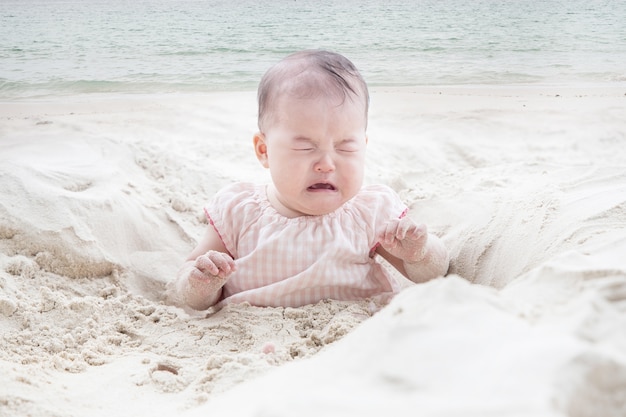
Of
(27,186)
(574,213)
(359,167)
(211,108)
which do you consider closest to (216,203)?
(359,167)

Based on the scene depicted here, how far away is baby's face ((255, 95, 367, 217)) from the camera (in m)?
1.94

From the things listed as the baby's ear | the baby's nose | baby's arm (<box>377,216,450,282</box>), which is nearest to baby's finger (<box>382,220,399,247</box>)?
baby's arm (<box>377,216,450,282</box>)

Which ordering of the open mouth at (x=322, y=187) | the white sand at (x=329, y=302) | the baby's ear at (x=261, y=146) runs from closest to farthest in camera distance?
the white sand at (x=329, y=302) → the open mouth at (x=322, y=187) → the baby's ear at (x=261, y=146)

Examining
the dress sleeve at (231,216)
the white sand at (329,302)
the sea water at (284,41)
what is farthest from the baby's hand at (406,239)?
the sea water at (284,41)

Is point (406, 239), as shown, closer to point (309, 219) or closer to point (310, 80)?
point (309, 219)

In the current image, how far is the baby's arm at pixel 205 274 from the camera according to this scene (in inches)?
74.0

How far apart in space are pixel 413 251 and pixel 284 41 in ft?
22.4

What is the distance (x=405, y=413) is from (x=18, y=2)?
8.15m

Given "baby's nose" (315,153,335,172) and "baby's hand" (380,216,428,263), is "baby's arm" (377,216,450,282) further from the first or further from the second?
"baby's nose" (315,153,335,172)

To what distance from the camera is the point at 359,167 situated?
201 centimetres

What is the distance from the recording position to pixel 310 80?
6.43 feet

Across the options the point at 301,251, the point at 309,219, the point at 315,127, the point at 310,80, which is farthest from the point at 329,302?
the point at 310,80

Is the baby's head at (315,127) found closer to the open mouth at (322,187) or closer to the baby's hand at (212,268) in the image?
the open mouth at (322,187)

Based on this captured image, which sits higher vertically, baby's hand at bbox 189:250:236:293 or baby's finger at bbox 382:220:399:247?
baby's finger at bbox 382:220:399:247
